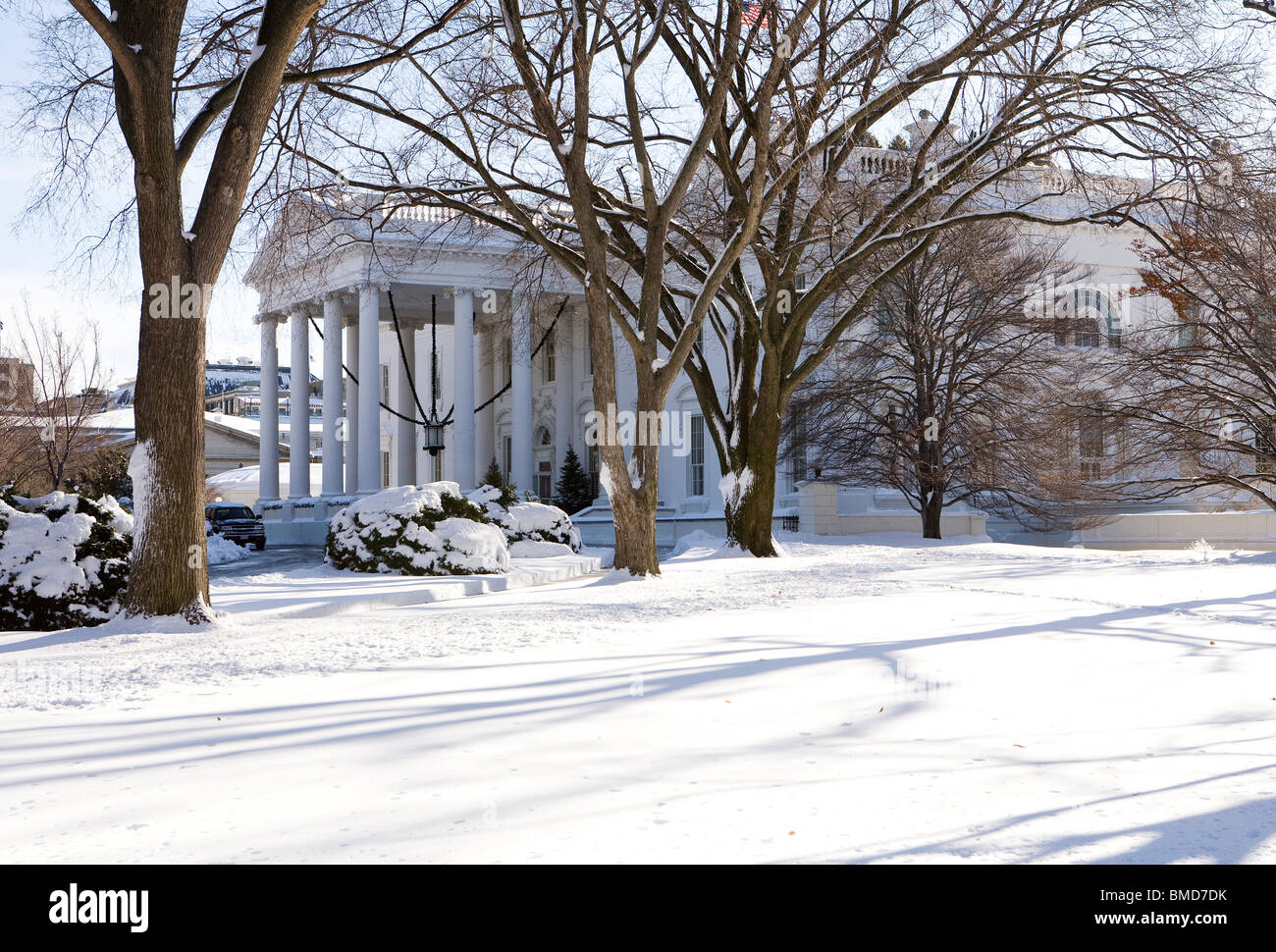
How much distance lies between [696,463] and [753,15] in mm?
26712

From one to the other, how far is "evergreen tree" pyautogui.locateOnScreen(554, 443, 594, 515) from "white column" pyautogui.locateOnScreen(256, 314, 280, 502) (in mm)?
12243

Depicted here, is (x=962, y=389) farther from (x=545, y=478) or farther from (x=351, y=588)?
(x=545, y=478)

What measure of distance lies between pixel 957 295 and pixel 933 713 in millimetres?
24255

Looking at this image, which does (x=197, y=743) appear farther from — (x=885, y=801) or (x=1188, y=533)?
(x=1188, y=533)

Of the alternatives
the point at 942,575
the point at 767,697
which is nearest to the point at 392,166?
the point at 942,575

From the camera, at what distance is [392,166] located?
18797mm

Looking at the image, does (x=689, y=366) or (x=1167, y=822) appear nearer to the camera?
(x=1167, y=822)

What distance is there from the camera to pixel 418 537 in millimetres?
17094

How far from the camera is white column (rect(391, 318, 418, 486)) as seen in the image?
46406mm

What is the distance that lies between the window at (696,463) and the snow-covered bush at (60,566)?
30.2 meters

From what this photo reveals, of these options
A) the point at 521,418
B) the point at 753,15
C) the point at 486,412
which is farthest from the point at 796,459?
the point at 486,412

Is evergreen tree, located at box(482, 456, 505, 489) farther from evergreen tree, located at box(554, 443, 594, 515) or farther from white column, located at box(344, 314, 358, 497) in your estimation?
white column, located at box(344, 314, 358, 497)

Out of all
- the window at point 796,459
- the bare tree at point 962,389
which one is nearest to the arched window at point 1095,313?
the bare tree at point 962,389

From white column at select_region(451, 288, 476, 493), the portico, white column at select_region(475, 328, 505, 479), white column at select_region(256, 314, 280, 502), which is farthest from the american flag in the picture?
white column at select_region(475, 328, 505, 479)
